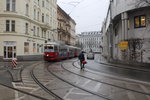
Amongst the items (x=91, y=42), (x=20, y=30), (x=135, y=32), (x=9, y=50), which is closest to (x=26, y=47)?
(x=9, y=50)

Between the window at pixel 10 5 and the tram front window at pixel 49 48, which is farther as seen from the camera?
the window at pixel 10 5

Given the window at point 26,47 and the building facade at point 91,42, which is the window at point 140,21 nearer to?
the window at point 26,47

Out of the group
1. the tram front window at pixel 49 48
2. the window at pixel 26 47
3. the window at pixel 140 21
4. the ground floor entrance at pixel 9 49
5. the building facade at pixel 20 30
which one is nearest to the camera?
the window at pixel 140 21

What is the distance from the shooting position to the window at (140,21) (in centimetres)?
2420

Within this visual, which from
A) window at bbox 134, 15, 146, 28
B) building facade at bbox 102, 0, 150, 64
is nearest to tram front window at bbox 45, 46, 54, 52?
building facade at bbox 102, 0, 150, 64

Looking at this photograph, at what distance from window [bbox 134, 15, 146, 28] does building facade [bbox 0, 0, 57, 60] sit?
20.8m

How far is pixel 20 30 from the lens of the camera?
1344 inches

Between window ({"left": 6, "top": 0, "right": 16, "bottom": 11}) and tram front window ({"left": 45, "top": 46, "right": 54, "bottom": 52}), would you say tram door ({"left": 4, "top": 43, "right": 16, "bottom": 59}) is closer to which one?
window ({"left": 6, "top": 0, "right": 16, "bottom": 11})

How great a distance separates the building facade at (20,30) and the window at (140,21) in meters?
20.8

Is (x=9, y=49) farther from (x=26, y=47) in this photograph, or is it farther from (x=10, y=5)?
(x=10, y=5)

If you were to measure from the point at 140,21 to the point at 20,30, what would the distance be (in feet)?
70.3

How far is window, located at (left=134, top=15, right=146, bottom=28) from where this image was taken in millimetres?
24200

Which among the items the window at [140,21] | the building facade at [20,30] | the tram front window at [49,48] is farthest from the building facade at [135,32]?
the building facade at [20,30]

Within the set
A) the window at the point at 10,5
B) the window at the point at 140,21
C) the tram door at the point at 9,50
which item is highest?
the window at the point at 10,5
